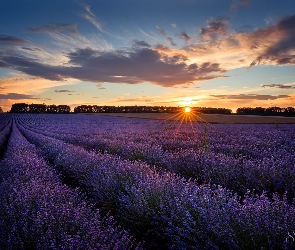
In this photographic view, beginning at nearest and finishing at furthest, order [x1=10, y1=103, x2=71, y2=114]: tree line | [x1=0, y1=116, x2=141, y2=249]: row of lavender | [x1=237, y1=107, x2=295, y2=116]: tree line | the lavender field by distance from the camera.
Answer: [x1=0, y1=116, x2=141, y2=249]: row of lavender
the lavender field
[x1=237, y1=107, x2=295, y2=116]: tree line
[x1=10, y1=103, x2=71, y2=114]: tree line

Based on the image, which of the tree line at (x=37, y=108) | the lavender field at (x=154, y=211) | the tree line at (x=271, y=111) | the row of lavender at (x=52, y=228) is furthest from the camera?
the tree line at (x=37, y=108)

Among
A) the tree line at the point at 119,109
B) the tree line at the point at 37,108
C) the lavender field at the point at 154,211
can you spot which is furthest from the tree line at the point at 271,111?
the tree line at the point at 37,108

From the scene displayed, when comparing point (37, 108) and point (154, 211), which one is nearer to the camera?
point (154, 211)

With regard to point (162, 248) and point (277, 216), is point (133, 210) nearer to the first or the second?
point (162, 248)

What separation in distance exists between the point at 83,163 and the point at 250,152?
4.27m

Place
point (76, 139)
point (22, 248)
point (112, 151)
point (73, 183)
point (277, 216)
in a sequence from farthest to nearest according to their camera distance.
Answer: point (76, 139) < point (112, 151) < point (73, 183) < point (277, 216) < point (22, 248)

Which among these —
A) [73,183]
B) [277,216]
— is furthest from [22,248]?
[73,183]

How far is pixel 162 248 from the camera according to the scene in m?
2.86

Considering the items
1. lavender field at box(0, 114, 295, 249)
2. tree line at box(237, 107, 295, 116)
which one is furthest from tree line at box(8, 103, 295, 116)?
lavender field at box(0, 114, 295, 249)

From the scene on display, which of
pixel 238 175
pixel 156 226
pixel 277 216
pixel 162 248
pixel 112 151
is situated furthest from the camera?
pixel 112 151

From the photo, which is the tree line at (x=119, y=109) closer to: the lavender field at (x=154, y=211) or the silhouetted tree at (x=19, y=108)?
the silhouetted tree at (x=19, y=108)

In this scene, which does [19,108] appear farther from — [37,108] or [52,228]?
[52,228]

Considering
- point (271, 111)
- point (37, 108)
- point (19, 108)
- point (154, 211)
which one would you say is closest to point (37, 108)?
point (37, 108)

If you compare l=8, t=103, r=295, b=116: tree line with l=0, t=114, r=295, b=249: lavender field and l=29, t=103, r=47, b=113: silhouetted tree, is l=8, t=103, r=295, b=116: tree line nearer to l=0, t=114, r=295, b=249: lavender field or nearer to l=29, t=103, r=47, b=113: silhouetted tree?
l=29, t=103, r=47, b=113: silhouetted tree
